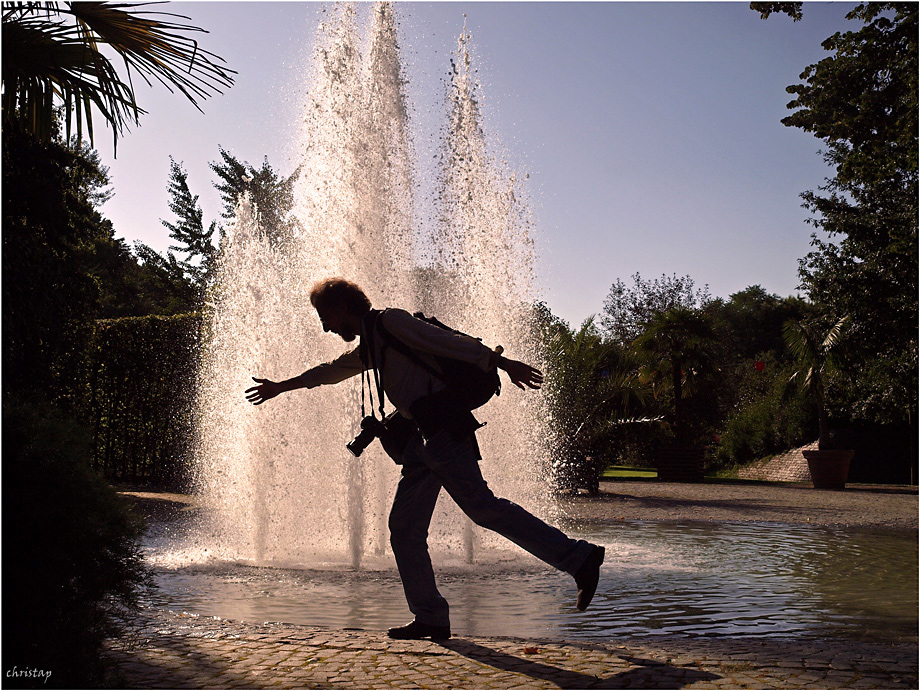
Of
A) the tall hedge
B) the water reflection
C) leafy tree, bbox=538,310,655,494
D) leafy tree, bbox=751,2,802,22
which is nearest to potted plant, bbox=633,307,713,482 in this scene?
leafy tree, bbox=538,310,655,494

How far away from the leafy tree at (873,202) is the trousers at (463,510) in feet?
43.6

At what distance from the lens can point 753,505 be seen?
48.6ft

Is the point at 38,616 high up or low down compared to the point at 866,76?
down

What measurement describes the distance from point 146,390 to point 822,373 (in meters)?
18.9

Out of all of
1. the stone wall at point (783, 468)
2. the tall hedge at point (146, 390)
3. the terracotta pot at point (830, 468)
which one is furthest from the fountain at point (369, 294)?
the stone wall at point (783, 468)

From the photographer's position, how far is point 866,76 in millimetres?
15727

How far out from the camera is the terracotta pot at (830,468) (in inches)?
806

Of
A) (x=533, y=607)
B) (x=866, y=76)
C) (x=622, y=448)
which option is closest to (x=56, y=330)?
(x=533, y=607)

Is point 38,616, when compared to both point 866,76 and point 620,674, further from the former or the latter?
point 866,76

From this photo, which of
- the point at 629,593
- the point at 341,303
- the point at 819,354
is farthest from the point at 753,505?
the point at 341,303

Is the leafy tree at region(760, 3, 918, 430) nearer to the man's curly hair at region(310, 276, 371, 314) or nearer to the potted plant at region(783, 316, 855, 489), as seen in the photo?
the potted plant at region(783, 316, 855, 489)

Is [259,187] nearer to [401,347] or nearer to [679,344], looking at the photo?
[679,344]

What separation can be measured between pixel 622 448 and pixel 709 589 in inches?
548

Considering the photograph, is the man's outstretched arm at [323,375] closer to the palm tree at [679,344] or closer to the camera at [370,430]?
the camera at [370,430]
